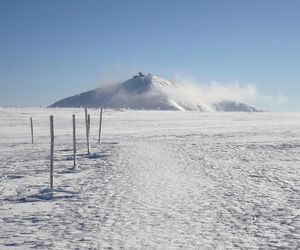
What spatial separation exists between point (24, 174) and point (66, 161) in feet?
14.9

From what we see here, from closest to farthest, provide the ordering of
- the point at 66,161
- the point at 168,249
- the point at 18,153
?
1. the point at 168,249
2. the point at 66,161
3. the point at 18,153

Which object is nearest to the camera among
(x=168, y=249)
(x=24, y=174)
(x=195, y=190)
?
(x=168, y=249)

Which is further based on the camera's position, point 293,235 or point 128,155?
point 128,155

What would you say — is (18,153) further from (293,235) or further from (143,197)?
(293,235)

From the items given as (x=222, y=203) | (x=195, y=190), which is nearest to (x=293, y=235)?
(x=222, y=203)

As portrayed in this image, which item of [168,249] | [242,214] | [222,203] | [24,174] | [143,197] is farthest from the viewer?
[24,174]

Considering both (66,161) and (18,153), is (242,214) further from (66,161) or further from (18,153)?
(18,153)

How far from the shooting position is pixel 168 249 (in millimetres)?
8820

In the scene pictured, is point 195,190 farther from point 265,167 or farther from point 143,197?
point 265,167

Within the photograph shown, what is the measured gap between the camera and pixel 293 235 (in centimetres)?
970

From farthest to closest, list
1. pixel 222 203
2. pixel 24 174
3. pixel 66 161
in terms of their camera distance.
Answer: pixel 66 161 → pixel 24 174 → pixel 222 203

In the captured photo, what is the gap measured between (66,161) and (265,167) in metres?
10.1

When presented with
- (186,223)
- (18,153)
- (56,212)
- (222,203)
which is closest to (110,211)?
(56,212)

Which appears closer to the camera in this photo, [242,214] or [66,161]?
[242,214]
